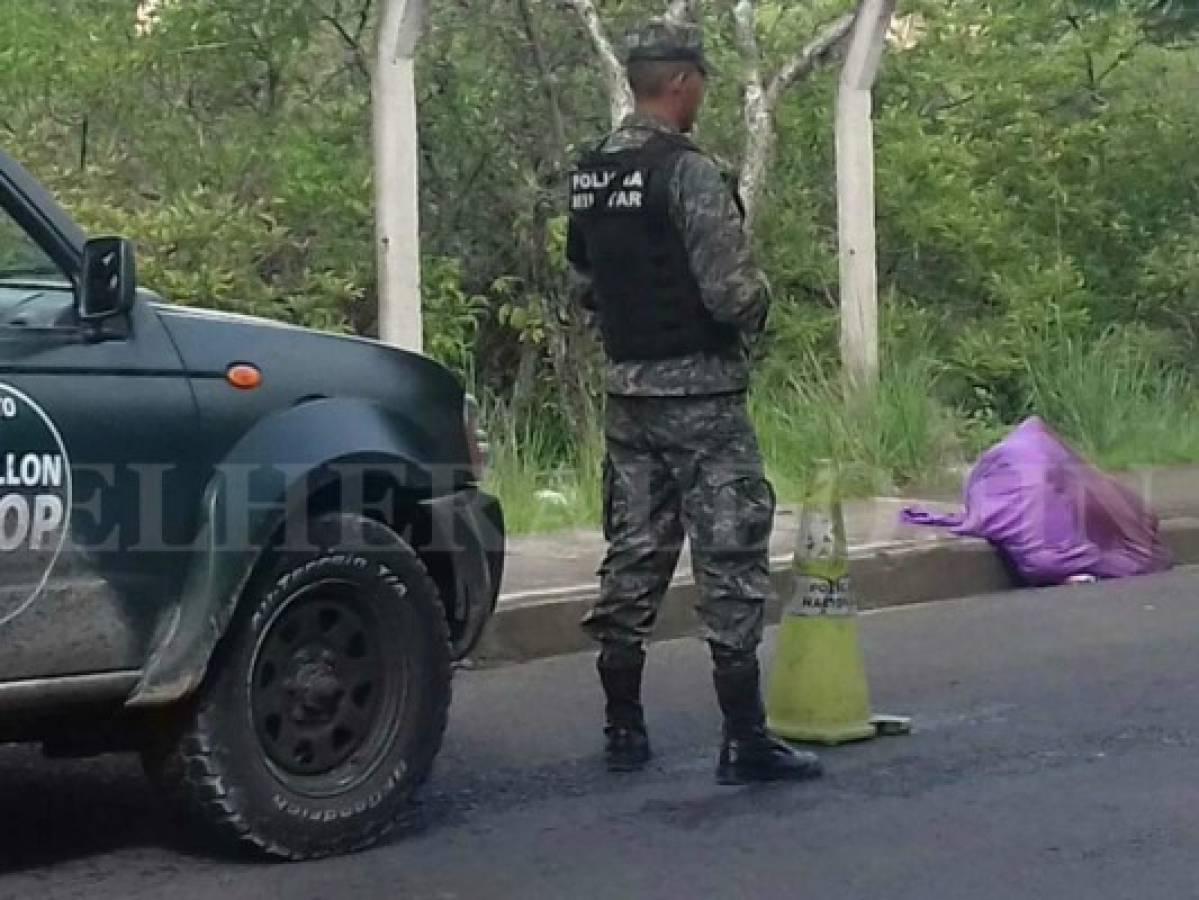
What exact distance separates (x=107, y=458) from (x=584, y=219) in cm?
175

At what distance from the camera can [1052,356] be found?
14.3 meters

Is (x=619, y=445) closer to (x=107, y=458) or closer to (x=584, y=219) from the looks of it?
(x=584, y=219)

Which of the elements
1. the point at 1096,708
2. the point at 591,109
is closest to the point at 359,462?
the point at 1096,708

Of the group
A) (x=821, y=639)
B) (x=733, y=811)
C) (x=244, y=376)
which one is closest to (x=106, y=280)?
(x=244, y=376)

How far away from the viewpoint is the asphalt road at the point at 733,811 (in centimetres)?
556

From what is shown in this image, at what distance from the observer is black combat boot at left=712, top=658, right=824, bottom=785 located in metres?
6.55

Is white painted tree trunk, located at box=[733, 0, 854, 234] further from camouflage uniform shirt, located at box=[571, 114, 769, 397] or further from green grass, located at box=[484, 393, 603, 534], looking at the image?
camouflage uniform shirt, located at box=[571, 114, 769, 397]

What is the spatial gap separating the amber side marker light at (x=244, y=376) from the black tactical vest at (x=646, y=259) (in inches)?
47.3

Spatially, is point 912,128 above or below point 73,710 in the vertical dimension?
above

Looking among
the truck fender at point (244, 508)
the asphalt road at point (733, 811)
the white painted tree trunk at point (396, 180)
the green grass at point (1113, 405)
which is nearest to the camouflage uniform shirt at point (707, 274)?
the truck fender at point (244, 508)

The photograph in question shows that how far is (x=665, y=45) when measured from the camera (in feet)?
21.4

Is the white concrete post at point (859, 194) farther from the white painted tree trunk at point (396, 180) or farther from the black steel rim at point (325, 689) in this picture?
the black steel rim at point (325, 689)

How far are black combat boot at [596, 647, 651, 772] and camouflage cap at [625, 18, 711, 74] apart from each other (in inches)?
63.4

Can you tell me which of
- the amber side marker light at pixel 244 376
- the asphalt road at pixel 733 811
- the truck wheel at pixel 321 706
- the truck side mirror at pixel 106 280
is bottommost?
the asphalt road at pixel 733 811
